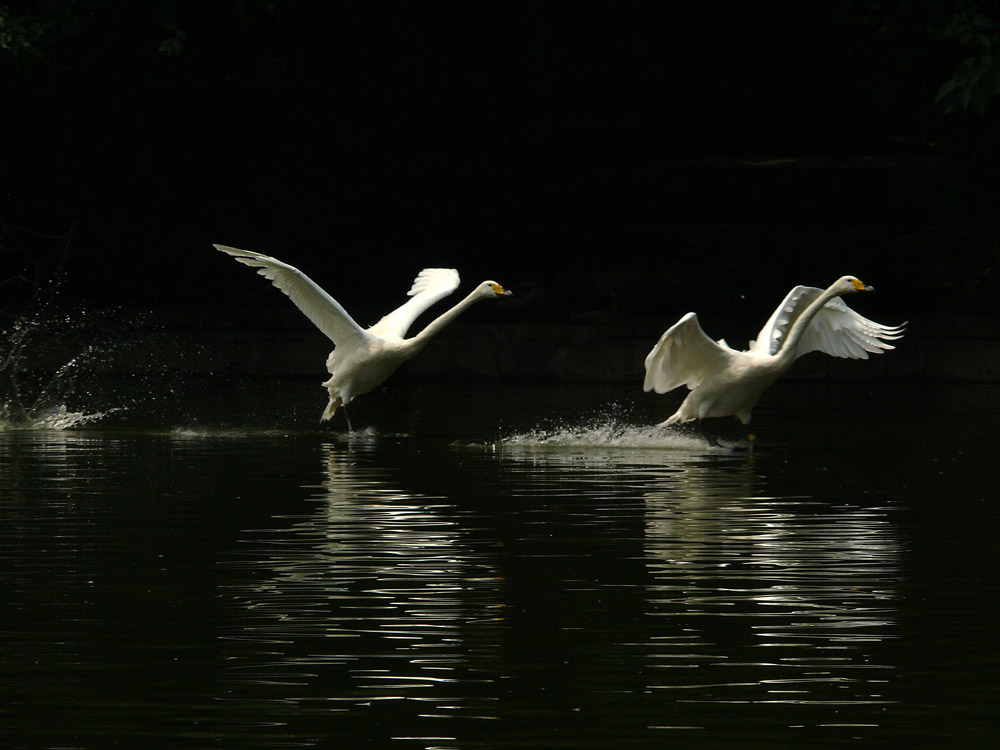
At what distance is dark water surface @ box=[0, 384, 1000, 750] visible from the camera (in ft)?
17.6

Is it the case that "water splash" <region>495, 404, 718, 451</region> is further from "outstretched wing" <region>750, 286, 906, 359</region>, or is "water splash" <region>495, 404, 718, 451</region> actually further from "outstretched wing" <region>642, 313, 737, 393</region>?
"outstretched wing" <region>750, 286, 906, 359</region>

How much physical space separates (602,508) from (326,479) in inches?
88.8

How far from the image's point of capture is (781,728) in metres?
5.23

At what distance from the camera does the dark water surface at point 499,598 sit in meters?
5.38

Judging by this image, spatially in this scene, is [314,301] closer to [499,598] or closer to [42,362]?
[499,598]

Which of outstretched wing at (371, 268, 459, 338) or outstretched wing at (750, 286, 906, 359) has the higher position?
outstretched wing at (371, 268, 459, 338)

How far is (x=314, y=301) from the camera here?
47.2 ft

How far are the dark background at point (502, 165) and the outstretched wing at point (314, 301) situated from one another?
846 cm

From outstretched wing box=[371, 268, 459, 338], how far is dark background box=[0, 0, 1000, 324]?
6625mm

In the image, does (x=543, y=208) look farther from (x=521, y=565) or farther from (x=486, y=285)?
(x=521, y=565)

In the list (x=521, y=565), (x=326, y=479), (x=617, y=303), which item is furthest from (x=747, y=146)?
(x=521, y=565)

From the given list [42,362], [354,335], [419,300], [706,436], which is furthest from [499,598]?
[42,362]

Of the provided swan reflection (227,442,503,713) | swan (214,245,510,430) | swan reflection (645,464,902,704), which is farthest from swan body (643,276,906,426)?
swan reflection (227,442,503,713)

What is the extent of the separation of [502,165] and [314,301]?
12.8 meters
